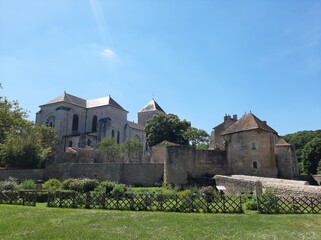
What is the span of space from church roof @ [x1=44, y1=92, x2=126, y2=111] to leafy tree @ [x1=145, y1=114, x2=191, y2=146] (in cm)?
1322

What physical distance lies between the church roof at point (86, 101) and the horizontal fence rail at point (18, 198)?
44.1 m

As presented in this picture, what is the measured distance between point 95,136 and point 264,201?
149 ft

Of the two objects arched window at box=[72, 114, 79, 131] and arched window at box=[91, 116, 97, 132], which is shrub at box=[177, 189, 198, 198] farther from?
arched window at box=[72, 114, 79, 131]

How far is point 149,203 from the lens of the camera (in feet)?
48.0

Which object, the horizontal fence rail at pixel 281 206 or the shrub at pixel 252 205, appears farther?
the shrub at pixel 252 205

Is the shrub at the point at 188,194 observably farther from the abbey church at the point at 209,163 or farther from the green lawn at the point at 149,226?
the abbey church at the point at 209,163

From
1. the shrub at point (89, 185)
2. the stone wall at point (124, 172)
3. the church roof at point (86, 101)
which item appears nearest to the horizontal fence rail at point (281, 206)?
Result: the shrub at point (89, 185)

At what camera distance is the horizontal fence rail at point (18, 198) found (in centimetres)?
1564

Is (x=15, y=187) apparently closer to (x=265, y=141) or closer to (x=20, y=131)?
(x=20, y=131)

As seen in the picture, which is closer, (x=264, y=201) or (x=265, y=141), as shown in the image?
(x=264, y=201)

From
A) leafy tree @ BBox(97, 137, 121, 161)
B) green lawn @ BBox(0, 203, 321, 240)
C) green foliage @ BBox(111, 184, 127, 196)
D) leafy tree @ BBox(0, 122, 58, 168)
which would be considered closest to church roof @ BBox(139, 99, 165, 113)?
leafy tree @ BBox(97, 137, 121, 161)

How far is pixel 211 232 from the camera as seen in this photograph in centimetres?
953

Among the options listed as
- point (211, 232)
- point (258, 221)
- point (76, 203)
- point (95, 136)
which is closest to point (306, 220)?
point (258, 221)

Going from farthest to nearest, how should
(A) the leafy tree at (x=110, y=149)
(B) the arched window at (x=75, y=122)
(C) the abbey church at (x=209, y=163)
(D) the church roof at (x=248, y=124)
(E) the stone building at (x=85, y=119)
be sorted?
(B) the arched window at (x=75, y=122) < (E) the stone building at (x=85, y=119) < (A) the leafy tree at (x=110, y=149) < (D) the church roof at (x=248, y=124) < (C) the abbey church at (x=209, y=163)
